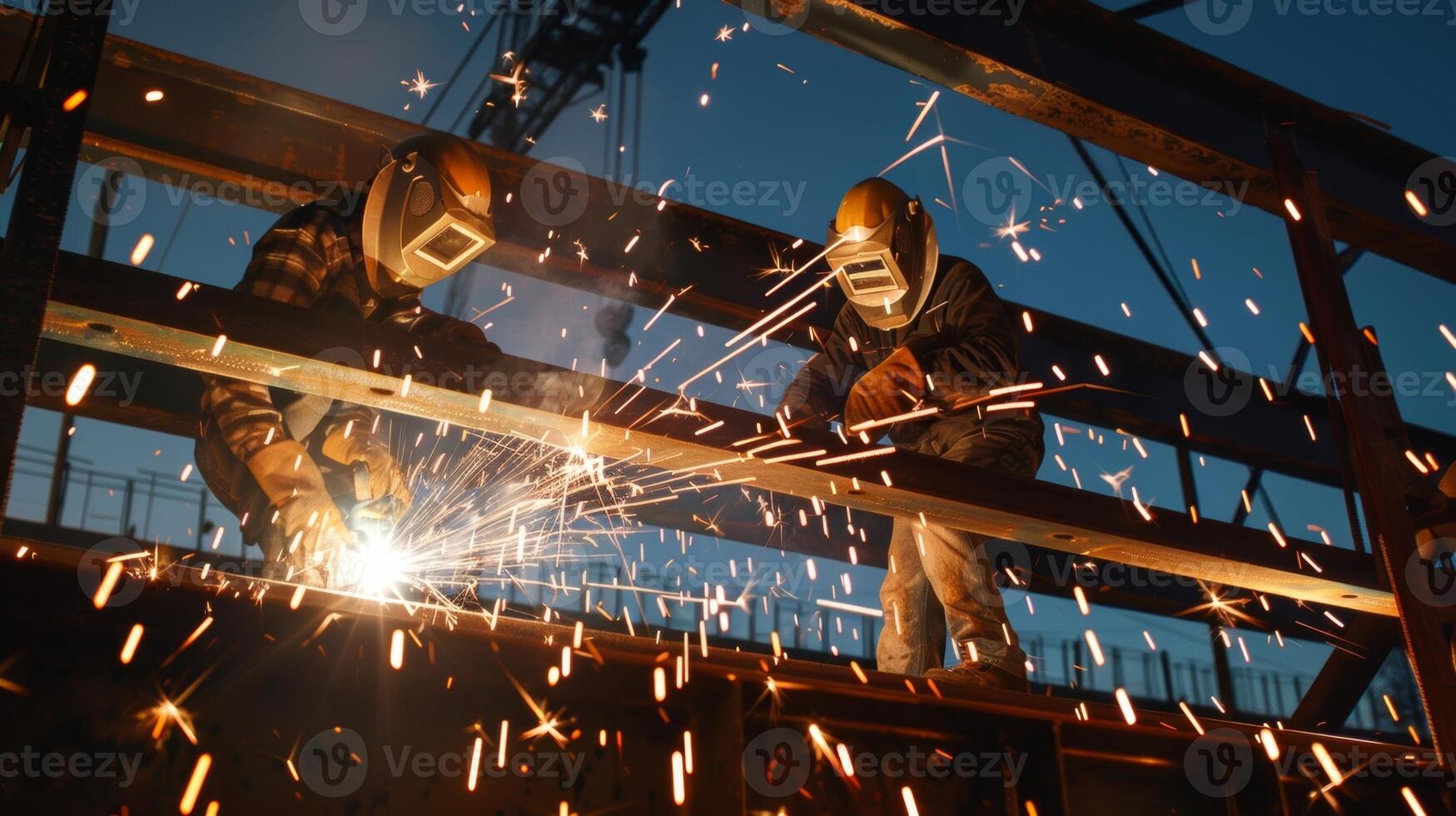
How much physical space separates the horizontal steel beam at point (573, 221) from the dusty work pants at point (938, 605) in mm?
929

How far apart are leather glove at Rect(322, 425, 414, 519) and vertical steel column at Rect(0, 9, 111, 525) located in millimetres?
1699

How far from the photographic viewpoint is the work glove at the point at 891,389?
3.34 meters

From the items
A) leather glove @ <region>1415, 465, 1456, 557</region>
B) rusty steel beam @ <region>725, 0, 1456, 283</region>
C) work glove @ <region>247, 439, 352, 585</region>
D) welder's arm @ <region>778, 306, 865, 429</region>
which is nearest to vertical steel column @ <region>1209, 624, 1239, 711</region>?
rusty steel beam @ <region>725, 0, 1456, 283</region>

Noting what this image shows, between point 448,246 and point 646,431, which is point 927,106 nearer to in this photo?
point 448,246

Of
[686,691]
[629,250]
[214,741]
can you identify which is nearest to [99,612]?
[214,741]

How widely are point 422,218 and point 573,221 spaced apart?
117 centimetres

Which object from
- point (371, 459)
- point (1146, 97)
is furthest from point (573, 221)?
point (1146, 97)

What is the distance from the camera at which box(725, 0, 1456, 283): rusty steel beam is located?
11.3ft

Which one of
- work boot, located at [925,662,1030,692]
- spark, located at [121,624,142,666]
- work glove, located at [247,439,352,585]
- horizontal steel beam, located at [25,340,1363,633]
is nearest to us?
spark, located at [121,624,142,666]

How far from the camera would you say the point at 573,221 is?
15.1 ft

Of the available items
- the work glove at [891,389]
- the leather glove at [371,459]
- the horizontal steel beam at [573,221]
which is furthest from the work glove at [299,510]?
the work glove at [891,389]

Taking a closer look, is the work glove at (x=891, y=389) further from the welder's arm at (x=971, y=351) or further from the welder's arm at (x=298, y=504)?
the welder's arm at (x=298, y=504)

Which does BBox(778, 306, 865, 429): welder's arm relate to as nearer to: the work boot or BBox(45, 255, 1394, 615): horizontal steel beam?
the work boot


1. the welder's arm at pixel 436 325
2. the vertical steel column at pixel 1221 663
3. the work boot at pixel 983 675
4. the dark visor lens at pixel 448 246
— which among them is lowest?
the work boot at pixel 983 675
